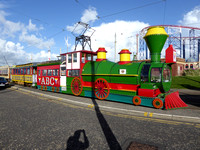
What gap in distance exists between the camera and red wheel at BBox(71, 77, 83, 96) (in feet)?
34.0

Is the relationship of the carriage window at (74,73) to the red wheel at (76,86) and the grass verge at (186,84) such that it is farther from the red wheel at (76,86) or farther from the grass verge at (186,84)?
the grass verge at (186,84)

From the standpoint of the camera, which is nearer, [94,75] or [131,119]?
[131,119]

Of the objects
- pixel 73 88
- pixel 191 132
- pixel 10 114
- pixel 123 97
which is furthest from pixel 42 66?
pixel 191 132

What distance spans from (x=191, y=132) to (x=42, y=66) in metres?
13.6

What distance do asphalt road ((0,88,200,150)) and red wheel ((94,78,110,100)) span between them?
297 centimetres

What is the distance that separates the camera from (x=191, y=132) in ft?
14.4

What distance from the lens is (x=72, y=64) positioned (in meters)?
11.0

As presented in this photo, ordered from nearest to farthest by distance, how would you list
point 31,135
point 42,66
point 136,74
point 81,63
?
point 31,135
point 136,74
point 81,63
point 42,66

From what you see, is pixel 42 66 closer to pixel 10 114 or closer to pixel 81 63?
pixel 81 63

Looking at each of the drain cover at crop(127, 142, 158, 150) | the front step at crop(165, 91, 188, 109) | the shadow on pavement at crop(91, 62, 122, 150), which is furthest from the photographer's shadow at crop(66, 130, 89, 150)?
the front step at crop(165, 91, 188, 109)

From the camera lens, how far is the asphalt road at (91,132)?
3.68 metres

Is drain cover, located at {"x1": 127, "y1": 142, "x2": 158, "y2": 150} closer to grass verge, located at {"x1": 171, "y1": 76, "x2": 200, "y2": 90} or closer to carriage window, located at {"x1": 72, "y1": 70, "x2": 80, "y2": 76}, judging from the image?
carriage window, located at {"x1": 72, "y1": 70, "x2": 80, "y2": 76}

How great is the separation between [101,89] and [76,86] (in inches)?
97.1

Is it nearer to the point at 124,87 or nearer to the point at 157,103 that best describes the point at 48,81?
the point at 124,87
